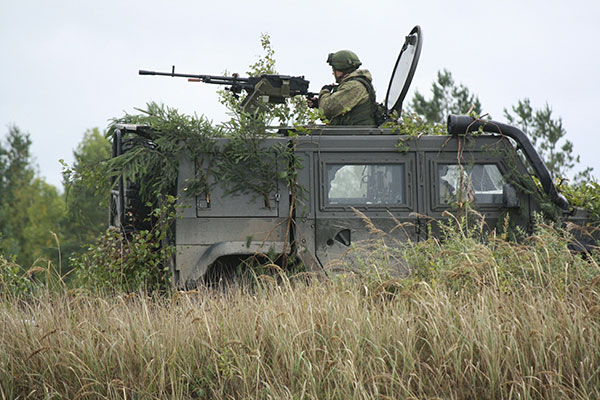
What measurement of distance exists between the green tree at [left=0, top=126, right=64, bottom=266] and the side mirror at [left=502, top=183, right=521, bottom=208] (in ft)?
123

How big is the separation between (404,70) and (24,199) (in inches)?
1714

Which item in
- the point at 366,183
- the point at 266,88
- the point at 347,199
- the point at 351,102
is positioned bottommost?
the point at 347,199

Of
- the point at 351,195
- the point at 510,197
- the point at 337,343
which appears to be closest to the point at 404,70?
the point at 351,195

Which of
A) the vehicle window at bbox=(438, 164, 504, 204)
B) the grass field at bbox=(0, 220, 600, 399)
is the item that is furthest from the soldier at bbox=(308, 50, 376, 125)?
the grass field at bbox=(0, 220, 600, 399)

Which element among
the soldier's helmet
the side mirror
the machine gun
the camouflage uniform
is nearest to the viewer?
the side mirror

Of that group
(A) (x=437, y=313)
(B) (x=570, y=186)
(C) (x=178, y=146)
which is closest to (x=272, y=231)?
(C) (x=178, y=146)

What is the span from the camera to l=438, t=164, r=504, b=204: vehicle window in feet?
22.3

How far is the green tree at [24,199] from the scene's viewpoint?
140 feet

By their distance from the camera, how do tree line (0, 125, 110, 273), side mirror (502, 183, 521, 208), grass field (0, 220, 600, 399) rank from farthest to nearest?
tree line (0, 125, 110, 273) → side mirror (502, 183, 521, 208) → grass field (0, 220, 600, 399)

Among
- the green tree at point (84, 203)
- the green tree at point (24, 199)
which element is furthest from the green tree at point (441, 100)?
the green tree at point (24, 199)

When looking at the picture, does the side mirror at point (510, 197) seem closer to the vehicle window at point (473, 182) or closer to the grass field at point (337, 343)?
the vehicle window at point (473, 182)

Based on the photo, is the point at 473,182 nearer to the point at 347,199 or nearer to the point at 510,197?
the point at 510,197

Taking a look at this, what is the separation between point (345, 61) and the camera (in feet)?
25.6

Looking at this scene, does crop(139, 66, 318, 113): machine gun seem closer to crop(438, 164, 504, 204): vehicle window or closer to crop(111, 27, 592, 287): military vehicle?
crop(111, 27, 592, 287): military vehicle
